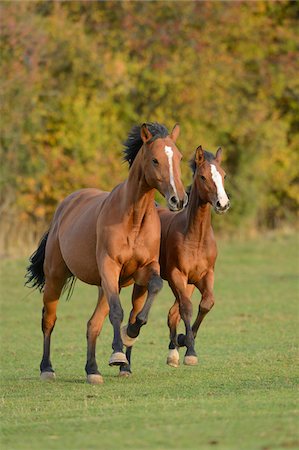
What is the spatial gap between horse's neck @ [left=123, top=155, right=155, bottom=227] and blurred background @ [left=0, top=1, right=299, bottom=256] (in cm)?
1461

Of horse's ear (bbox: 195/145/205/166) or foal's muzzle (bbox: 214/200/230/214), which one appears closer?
foal's muzzle (bbox: 214/200/230/214)

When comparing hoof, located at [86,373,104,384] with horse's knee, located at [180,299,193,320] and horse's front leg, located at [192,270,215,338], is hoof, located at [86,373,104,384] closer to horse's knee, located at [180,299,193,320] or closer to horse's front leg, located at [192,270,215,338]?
horse's knee, located at [180,299,193,320]

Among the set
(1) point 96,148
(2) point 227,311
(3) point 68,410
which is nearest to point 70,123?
(1) point 96,148

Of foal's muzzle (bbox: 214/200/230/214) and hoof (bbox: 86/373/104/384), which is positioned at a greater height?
foal's muzzle (bbox: 214/200/230/214)

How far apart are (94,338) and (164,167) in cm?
175

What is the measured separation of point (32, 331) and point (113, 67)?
12.5m

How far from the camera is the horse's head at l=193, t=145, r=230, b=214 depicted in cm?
1087

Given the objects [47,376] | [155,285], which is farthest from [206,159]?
[47,376]

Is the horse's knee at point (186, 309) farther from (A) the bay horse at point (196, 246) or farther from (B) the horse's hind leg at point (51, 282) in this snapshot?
(B) the horse's hind leg at point (51, 282)

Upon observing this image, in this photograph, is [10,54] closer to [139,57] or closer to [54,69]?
[54,69]

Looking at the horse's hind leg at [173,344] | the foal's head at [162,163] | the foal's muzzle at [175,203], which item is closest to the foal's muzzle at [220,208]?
the foal's head at [162,163]

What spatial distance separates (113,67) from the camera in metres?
27.5

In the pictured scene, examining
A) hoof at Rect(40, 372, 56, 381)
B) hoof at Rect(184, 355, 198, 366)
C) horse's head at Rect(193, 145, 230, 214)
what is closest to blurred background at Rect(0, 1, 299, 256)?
hoof at Rect(40, 372, 56, 381)

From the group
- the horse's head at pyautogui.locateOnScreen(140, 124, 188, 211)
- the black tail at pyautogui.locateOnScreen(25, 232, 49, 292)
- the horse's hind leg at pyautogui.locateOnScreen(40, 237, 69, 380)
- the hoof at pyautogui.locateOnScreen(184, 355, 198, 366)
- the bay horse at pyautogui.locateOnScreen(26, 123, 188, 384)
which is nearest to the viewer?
the horse's head at pyautogui.locateOnScreen(140, 124, 188, 211)
